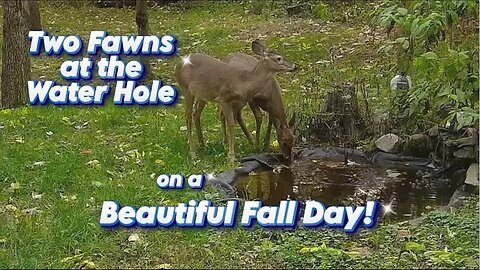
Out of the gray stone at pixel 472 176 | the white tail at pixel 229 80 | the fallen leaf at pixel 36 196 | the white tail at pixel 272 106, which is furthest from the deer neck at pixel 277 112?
the fallen leaf at pixel 36 196

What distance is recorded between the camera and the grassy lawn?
5.16 metres

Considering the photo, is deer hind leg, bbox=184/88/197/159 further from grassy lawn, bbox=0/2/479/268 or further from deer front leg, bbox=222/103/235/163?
deer front leg, bbox=222/103/235/163

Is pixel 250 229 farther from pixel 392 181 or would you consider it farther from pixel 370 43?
pixel 370 43

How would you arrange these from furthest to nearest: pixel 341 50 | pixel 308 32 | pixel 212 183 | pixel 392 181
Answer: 1. pixel 308 32
2. pixel 341 50
3. pixel 392 181
4. pixel 212 183

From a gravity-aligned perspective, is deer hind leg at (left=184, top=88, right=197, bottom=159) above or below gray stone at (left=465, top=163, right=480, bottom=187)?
below

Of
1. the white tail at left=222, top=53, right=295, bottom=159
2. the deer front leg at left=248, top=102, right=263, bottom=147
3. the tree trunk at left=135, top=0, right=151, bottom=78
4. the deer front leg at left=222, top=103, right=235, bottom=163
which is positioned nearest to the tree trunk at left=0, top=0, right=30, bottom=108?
the tree trunk at left=135, top=0, right=151, bottom=78

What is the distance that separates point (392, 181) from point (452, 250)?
207 cm

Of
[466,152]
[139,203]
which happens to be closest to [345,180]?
[466,152]

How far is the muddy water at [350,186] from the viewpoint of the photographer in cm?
673

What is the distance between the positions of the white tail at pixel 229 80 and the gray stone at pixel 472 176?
1.88m

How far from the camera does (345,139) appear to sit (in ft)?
27.1

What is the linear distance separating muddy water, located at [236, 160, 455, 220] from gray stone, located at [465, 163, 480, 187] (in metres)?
0.27

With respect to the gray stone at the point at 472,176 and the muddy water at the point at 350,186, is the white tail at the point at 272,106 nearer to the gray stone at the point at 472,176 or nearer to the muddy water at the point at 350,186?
the muddy water at the point at 350,186

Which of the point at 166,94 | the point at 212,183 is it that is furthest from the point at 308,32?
the point at 212,183
